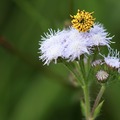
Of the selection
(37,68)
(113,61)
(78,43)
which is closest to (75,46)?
(78,43)

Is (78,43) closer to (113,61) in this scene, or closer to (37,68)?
(113,61)

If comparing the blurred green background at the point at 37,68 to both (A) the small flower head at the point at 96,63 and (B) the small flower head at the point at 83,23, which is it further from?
(A) the small flower head at the point at 96,63

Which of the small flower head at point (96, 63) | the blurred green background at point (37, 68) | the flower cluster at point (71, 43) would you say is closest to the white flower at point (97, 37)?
the flower cluster at point (71, 43)

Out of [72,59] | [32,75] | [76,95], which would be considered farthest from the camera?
[32,75]

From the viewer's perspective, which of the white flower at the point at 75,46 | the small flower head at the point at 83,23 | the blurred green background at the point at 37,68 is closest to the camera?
the white flower at the point at 75,46

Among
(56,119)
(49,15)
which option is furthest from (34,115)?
(49,15)

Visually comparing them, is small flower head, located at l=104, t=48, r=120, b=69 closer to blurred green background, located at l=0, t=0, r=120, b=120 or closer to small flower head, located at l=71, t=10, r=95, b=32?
small flower head, located at l=71, t=10, r=95, b=32

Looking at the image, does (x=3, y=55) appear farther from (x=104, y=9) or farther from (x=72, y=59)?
(x=72, y=59)

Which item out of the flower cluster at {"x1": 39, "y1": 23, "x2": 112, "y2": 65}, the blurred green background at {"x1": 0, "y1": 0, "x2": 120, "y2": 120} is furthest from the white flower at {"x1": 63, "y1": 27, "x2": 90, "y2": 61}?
the blurred green background at {"x1": 0, "y1": 0, "x2": 120, "y2": 120}
